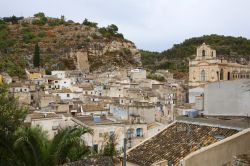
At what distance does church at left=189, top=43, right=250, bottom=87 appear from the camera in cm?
7144

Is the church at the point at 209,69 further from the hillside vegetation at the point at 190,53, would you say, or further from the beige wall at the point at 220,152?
the beige wall at the point at 220,152

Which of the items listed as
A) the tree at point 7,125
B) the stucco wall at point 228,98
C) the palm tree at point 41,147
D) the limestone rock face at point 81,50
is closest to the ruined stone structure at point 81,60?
the limestone rock face at point 81,50

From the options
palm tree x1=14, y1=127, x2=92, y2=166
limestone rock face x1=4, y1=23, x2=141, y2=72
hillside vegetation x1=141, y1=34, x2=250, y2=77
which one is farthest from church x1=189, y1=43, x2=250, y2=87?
palm tree x1=14, y1=127, x2=92, y2=166

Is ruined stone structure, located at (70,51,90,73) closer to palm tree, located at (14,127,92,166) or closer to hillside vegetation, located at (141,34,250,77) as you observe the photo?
hillside vegetation, located at (141,34,250,77)

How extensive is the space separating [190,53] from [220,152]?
354ft

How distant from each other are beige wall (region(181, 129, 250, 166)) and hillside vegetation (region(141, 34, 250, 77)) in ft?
291

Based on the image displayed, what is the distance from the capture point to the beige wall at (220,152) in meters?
10.2

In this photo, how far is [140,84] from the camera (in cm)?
6306

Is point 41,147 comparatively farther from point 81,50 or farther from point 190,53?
point 190,53

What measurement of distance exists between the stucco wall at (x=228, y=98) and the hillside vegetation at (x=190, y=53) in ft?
279

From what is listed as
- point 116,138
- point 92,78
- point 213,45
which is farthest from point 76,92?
point 213,45

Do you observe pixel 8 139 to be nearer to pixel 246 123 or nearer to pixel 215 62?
pixel 246 123

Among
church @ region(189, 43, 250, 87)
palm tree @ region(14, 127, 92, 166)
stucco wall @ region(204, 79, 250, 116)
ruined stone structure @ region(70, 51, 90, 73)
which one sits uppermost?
ruined stone structure @ region(70, 51, 90, 73)

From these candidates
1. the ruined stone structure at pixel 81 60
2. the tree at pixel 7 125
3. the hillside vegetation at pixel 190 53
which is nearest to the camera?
the tree at pixel 7 125
